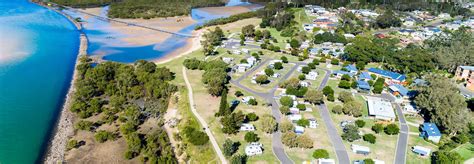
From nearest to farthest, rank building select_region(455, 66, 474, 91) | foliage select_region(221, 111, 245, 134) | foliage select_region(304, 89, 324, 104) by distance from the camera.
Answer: foliage select_region(221, 111, 245, 134) → foliage select_region(304, 89, 324, 104) → building select_region(455, 66, 474, 91)

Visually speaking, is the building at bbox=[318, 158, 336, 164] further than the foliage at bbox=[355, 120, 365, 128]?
No

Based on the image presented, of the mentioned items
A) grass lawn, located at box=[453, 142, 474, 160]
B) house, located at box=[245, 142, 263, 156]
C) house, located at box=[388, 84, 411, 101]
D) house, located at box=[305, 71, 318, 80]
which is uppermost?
house, located at box=[305, 71, 318, 80]

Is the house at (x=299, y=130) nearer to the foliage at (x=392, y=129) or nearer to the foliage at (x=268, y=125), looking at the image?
the foliage at (x=268, y=125)

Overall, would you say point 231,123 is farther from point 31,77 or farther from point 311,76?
point 31,77

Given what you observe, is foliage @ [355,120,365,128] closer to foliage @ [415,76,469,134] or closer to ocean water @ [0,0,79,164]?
foliage @ [415,76,469,134]

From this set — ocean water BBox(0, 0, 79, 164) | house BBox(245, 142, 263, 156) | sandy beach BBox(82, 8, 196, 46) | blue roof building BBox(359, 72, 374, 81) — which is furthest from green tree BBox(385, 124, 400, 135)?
sandy beach BBox(82, 8, 196, 46)

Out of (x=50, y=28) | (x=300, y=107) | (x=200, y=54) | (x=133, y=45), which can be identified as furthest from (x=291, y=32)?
(x=50, y=28)
